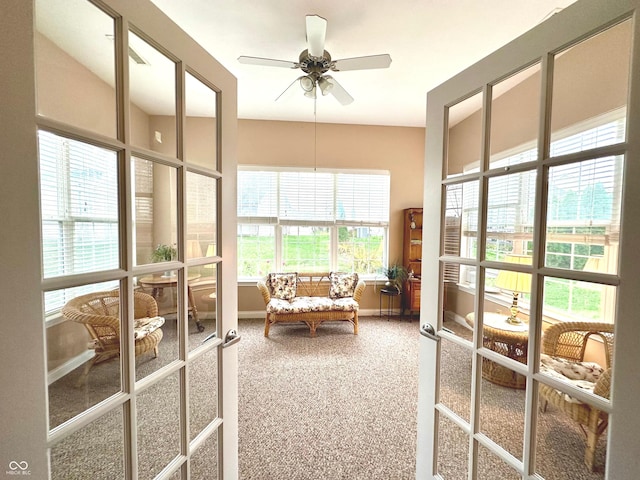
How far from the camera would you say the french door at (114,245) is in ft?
1.77

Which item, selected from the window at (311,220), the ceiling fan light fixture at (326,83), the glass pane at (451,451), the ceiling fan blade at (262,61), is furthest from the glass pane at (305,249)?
→ the glass pane at (451,451)

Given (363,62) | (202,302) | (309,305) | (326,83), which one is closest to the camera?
(202,302)

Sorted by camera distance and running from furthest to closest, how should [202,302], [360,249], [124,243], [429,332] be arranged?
[360,249] → [429,332] → [202,302] → [124,243]

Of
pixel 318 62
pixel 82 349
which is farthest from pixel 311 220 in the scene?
pixel 82 349

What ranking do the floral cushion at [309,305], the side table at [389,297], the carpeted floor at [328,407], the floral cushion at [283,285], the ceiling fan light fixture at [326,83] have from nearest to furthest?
the carpeted floor at [328,407]
the ceiling fan light fixture at [326,83]
the floral cushion at [309,305]
the floral cushion at [283,285]
the side table at [389,297]

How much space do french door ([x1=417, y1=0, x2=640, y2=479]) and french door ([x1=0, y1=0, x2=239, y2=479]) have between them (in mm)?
1018

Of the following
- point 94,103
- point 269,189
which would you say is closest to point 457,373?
point 94,103

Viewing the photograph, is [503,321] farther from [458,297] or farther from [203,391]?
[203,391]

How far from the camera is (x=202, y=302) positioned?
1.07 meters

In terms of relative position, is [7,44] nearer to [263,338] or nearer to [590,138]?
[590,138]

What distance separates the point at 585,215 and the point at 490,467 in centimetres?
96

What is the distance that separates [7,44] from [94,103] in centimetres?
18

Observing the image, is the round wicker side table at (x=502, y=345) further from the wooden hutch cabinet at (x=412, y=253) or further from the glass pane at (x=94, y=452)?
the wooden hutch cabinet at (x=412, y=253)

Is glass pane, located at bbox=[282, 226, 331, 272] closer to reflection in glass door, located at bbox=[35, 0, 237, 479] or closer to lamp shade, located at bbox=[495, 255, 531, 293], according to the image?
reflection in glass door, located at bbox=[35, 0, 237, 479]
